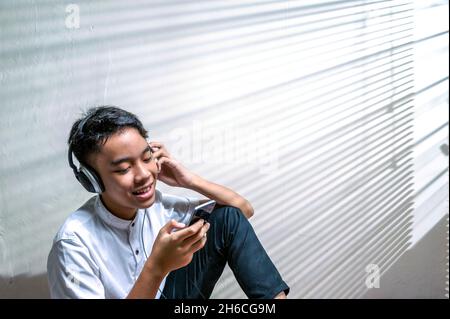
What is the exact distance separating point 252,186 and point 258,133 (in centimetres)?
17

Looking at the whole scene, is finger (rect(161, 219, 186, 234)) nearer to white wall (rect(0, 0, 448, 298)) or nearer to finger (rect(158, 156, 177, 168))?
finger (rect(158, 156, 177, 168))

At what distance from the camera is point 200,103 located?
5.60 feet

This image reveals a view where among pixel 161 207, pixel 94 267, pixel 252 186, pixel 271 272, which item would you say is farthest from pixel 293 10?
pixel 94 267

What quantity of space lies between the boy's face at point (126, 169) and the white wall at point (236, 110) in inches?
18.8

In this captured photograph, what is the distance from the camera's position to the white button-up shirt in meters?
1.14

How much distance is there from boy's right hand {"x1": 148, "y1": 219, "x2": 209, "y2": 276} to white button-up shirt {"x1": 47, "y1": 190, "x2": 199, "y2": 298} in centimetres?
15

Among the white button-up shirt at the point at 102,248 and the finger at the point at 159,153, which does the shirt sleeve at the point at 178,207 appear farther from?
the finger at the point at 159,153

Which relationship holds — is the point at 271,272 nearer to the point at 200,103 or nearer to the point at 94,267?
the point at 94,267

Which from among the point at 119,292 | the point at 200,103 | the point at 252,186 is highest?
the point at 200,103

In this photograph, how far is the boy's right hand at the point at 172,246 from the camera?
112 cm

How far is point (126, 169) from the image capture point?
122 centimetres

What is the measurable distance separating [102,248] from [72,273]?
0.38 ft

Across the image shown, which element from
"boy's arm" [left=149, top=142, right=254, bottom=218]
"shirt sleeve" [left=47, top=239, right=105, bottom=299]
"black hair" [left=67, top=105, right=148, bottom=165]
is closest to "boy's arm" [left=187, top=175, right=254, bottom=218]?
"boy's arm" [left=149, top=142, right=254, bottom=218]
